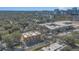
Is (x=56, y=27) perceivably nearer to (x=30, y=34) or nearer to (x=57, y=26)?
(x=57, y=26)

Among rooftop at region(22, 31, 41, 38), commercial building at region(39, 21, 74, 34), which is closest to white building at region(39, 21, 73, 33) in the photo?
commercial building at region(39, 21, 74, 34)

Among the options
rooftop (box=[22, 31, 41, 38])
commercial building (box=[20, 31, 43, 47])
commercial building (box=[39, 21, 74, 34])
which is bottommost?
commercial building (box=[20, 31, 43, 47])

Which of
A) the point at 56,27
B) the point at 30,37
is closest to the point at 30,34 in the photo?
the point at 30,37

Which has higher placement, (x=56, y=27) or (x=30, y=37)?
(x=56, y=27)

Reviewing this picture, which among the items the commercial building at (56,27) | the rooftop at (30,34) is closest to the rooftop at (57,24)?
the commercial building at (56,27)

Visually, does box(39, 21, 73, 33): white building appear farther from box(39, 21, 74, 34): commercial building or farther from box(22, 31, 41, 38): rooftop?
box(22, 31, 41, 38): rooftop

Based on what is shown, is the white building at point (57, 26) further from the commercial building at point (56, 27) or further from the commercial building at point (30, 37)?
the commercial building at point (30, 37)

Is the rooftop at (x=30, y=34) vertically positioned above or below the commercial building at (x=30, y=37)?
above

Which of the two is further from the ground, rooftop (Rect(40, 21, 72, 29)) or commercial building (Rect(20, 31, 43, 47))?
rooftop (Rect(40, 21, 72, 29))

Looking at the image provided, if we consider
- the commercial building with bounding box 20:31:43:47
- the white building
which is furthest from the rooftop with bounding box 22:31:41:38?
the white building

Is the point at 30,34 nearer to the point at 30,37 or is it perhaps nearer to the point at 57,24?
the point at 30,37
